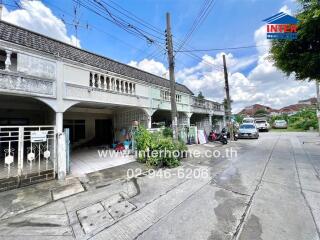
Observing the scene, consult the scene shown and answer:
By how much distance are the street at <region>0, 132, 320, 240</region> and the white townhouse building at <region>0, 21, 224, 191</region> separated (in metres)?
2.26

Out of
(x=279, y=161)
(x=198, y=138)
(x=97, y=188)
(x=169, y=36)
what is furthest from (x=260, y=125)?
(x=97, y=188)

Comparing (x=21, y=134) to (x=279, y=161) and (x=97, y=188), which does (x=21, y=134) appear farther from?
(x=279, y=161)

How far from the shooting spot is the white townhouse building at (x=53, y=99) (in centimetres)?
567

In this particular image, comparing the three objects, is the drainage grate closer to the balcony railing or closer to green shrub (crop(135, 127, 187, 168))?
green shrub (crop(135, 127, 187, 168))

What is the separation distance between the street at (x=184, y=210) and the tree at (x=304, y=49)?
4262mm

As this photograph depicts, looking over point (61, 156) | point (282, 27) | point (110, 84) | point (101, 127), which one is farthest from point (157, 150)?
point (101, 127)

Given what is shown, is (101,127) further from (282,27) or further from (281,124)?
(281,124)

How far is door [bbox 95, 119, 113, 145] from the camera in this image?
14.7 meters

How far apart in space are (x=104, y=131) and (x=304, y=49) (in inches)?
547

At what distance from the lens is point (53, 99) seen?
6602 millimetres

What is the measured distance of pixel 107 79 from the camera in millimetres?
9008

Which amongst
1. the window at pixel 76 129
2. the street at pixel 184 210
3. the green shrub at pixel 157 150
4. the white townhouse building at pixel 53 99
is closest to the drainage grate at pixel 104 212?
the street at pixel 184 210

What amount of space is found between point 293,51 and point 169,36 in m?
5.61

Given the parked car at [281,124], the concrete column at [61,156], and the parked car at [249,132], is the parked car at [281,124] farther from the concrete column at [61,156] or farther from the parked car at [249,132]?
the concrete column at [61,156]
